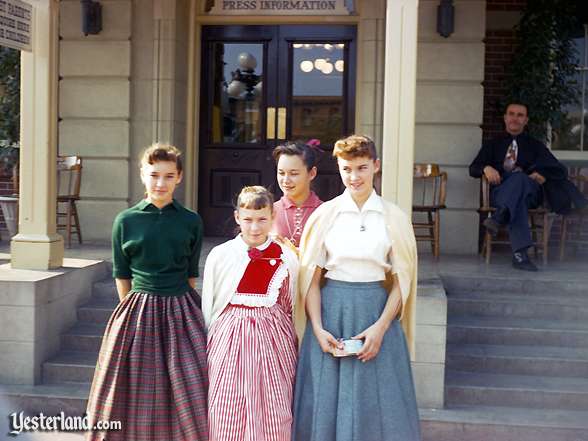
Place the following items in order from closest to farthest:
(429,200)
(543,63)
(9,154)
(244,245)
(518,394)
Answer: (244,245) < (518,394) < (543,63) < (429,200) < (9,154)

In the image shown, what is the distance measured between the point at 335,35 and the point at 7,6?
12.0 ft

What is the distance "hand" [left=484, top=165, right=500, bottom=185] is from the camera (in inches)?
264

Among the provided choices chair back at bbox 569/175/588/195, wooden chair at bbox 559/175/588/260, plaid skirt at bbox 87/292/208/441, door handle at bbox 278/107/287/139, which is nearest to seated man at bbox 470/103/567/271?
wooden chair at bbox 559/175/588/260

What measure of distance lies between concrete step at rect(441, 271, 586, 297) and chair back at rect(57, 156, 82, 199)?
355 cm

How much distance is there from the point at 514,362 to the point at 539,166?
8.02 ft

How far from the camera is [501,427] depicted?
444 centimetres

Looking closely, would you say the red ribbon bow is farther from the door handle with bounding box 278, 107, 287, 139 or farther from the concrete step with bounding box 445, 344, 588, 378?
the door handle with bounding box 278, 107, 287, 139

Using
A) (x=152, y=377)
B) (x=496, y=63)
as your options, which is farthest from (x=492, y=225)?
(x=152, y=377)

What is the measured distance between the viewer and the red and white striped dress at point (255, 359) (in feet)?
10.2

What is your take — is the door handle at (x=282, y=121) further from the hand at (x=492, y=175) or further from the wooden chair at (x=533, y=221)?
the hand at (x=492, y=175)

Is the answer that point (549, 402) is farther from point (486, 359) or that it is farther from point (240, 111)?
point (240, 111)

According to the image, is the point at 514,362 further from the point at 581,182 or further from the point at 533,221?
the point at 581,182

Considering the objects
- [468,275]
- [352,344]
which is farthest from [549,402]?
[352,344]

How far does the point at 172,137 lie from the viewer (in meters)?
7.66
